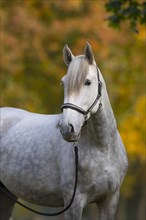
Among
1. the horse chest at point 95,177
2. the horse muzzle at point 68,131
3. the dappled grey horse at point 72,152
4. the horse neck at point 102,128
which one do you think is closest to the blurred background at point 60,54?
the dappled grey horse at point 72,152

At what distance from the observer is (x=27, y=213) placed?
104 ft

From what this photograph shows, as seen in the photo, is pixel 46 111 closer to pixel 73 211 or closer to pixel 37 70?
pixel 37 70

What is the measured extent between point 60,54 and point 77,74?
15.3m

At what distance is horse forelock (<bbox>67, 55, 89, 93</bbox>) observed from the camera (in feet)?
22.8

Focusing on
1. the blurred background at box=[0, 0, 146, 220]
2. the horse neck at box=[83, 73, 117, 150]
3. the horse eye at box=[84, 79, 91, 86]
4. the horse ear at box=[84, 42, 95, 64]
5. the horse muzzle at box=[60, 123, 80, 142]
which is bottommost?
the horse muzzle at box=[60, 123, 80, 142]

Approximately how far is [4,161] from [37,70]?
13.6 meters

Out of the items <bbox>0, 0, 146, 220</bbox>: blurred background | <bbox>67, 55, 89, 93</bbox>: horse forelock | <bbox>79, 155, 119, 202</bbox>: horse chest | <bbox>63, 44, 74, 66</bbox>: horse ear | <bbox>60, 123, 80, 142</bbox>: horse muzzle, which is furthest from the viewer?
<bbox>0, 0, 146, 220</bbox>: blurred background

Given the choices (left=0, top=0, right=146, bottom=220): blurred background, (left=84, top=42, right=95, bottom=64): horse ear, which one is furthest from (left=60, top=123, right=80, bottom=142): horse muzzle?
(left=0, top=0, right=146, bottom=220): blurred background

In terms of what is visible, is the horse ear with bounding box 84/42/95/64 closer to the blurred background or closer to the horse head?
the horse head

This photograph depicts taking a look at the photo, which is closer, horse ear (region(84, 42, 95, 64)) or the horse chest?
horse ear (region(84, 42, 95, 64))

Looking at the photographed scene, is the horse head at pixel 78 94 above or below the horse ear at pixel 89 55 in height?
below

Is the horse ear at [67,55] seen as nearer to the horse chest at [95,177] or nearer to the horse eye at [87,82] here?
the horse eye at [87,82]

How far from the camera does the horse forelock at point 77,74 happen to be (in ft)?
22.8

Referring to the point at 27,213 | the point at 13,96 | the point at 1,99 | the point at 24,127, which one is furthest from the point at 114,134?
the point at 27,213
